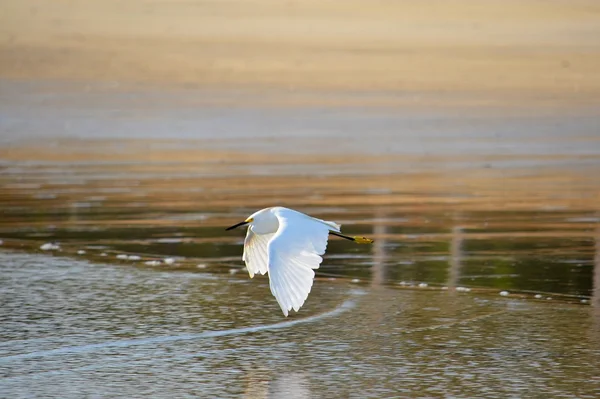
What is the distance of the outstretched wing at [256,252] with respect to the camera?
376 inches

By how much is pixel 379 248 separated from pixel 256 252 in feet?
13.8

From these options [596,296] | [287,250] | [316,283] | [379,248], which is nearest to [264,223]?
[287,250]

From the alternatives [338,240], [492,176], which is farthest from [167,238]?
[492,176]

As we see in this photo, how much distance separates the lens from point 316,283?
11758 mm

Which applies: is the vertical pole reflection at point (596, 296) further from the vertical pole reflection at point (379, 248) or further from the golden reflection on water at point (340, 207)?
the vertical pole reflection at point (379, 248)

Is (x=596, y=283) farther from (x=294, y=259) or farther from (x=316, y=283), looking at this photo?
(x=294, y=259)

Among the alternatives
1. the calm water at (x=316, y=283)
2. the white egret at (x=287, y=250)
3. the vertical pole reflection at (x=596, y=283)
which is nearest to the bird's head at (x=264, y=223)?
the white egret at (x=287, y=250)

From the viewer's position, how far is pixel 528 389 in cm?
775

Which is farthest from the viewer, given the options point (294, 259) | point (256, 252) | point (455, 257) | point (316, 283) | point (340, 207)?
point (340, 207)

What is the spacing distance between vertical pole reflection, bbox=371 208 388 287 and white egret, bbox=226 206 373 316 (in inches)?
83.0

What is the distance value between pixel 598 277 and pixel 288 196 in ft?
23.6

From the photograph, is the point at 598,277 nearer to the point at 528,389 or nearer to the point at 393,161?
the point at 528,389

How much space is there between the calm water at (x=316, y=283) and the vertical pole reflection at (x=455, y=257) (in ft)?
0.15

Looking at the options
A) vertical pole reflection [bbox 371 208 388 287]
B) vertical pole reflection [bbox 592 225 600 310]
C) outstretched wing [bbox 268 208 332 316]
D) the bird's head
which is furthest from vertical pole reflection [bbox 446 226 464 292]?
outstretched wing [bbox 268 208 332 316]
